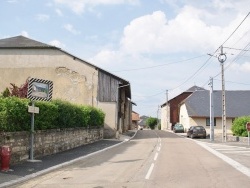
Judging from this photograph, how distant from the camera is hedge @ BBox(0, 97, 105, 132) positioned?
15.5 m

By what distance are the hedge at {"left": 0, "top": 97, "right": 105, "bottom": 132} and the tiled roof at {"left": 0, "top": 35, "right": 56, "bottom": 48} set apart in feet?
46.2

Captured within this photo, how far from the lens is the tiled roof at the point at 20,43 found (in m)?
41.0

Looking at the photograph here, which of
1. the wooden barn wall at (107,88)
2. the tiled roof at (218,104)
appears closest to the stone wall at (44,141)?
the wooden barn wall at (107,88)

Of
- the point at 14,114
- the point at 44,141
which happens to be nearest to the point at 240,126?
the point at 44,141

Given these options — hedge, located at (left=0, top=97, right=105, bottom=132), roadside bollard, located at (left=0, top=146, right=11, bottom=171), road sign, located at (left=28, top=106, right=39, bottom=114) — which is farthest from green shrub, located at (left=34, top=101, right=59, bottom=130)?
roadside bollard, located at (left=0, top=146, right=11, bottom=171)

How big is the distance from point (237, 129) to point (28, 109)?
85.5 feet

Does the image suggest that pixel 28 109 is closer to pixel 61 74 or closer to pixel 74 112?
pixel 74 112

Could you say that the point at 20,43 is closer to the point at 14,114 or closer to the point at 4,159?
the point at 14,114

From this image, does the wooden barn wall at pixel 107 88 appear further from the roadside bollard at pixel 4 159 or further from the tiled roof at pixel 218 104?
the roadside bollard at pixel 4 159

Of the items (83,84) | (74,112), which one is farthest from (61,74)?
(74,112)

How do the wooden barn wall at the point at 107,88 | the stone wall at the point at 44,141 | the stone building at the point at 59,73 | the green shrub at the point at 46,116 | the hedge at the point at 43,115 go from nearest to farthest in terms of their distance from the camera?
the hedge at the point at 43,115 → the stone wall at the point at 44,141 → the green shrub at the point at 46,116 → the stone building at the point at 59,73 → the wooden barn wall at the point at 107,88

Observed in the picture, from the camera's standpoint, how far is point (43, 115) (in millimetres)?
19484

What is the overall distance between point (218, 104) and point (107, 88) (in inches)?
1067

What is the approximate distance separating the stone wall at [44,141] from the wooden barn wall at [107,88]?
453 inches
